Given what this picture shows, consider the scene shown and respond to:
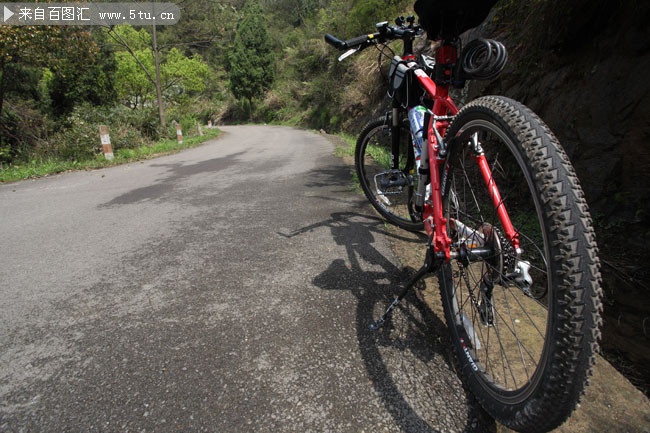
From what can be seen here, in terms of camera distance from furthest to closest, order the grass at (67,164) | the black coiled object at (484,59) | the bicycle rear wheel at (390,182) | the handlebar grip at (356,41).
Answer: the grass at (67,164) < the bicycle rear wheel at (390,182) < the handlebar grip at (356,41) < the black coiled object at (484,59)

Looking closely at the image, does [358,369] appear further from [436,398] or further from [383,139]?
[383,139]

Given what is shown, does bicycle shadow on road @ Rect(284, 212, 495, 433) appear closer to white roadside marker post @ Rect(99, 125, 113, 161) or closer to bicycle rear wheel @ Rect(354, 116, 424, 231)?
bicycle rear wheel @ Rect(354, 116, 424, 231)

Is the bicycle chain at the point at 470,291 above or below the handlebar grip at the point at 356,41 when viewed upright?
below

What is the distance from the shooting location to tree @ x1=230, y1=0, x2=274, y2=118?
4138 cm

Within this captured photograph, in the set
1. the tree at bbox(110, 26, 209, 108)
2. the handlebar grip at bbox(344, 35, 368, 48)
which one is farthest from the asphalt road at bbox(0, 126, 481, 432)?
the tree at bbox(110, 26, 209, 108)

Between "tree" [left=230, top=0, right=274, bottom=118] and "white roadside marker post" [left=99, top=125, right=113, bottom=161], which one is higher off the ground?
"tree" [left=230, top=0, right=274, bottom=118]

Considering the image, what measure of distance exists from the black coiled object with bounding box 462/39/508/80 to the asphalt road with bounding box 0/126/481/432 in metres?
1.29

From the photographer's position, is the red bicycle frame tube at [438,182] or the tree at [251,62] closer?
the red bicycle frame tube at [438,182]

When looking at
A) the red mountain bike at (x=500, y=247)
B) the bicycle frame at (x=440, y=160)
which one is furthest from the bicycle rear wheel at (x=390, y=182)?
the bicycle frame at (x=440, y=160)

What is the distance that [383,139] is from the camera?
341 cm

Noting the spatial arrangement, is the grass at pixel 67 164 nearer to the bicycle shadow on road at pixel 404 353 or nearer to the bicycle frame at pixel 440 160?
the bicycle shadow on road at pixel 404 353

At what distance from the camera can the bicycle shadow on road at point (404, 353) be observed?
121 centimetres

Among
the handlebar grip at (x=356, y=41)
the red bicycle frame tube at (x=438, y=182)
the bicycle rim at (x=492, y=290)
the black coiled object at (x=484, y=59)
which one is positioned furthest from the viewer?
the handlebar grip at (x=356, y=41)

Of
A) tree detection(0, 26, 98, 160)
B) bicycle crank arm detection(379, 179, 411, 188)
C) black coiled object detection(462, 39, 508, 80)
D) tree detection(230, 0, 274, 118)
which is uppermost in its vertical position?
tree detection(230, 0, 274, 118)
